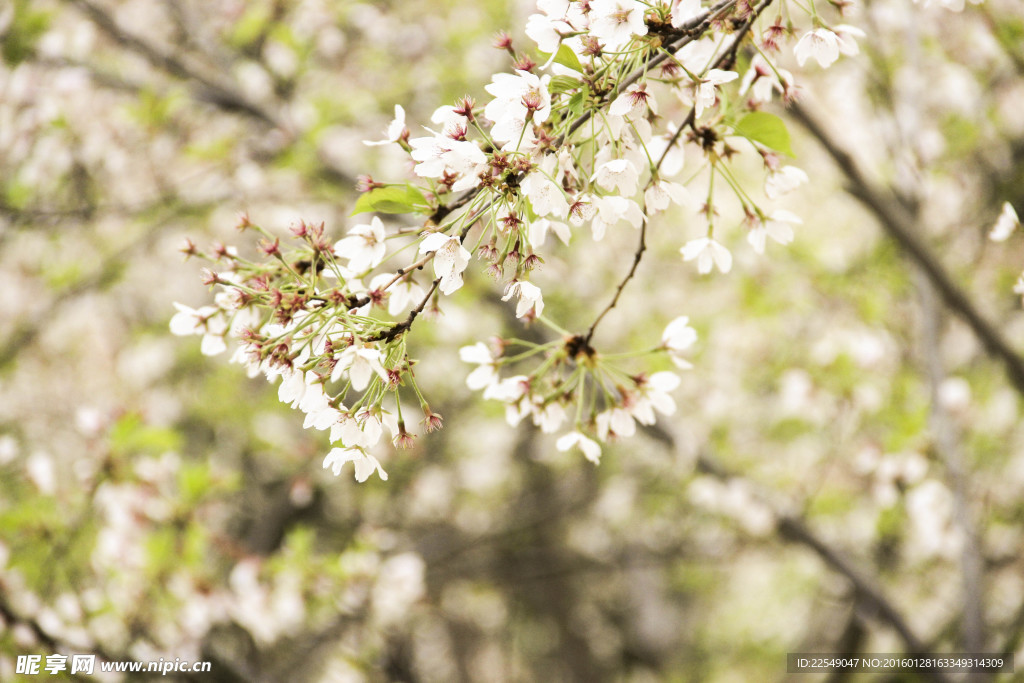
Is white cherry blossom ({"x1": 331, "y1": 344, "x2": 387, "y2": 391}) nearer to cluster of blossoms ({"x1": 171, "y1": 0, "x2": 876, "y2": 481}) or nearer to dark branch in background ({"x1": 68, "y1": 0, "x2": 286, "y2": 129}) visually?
cluster of blossoms ({"x1": 171, "y1": 0, "x2": 876, "y2": 481})

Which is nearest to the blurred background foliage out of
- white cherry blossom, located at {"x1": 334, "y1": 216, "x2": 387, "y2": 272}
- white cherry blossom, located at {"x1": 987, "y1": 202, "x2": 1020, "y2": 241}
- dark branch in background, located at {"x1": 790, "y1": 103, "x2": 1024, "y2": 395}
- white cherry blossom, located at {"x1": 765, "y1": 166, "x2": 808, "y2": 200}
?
dark branch in background, located at {"x1": 790, "y1": 103, "x2": 1024, "y2": 395}

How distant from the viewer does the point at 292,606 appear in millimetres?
2990

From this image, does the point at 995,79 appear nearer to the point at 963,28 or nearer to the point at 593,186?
the point at 963,28

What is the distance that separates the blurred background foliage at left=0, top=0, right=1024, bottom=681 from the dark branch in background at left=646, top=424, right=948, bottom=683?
0.02 meters

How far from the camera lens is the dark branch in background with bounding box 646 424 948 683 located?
2641 mm

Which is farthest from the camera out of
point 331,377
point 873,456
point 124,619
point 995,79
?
point 995,79

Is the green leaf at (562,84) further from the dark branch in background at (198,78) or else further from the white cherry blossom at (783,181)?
the dark branch in background at (198,78)

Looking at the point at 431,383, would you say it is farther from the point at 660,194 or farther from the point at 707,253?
the point at 660,194

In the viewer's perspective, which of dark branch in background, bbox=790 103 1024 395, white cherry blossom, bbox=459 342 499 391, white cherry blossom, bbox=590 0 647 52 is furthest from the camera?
dark branch in background, bbox=790 103 1024 395

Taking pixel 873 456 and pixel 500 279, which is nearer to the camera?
pixel 500 279

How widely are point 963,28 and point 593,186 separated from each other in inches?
144

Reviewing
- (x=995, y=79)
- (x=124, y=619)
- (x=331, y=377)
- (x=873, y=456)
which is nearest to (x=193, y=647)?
(x=124, y=619)

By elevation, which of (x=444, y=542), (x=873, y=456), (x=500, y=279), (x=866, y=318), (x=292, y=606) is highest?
(x=500, y=279)

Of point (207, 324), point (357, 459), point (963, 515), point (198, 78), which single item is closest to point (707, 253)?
point (357, 459)
